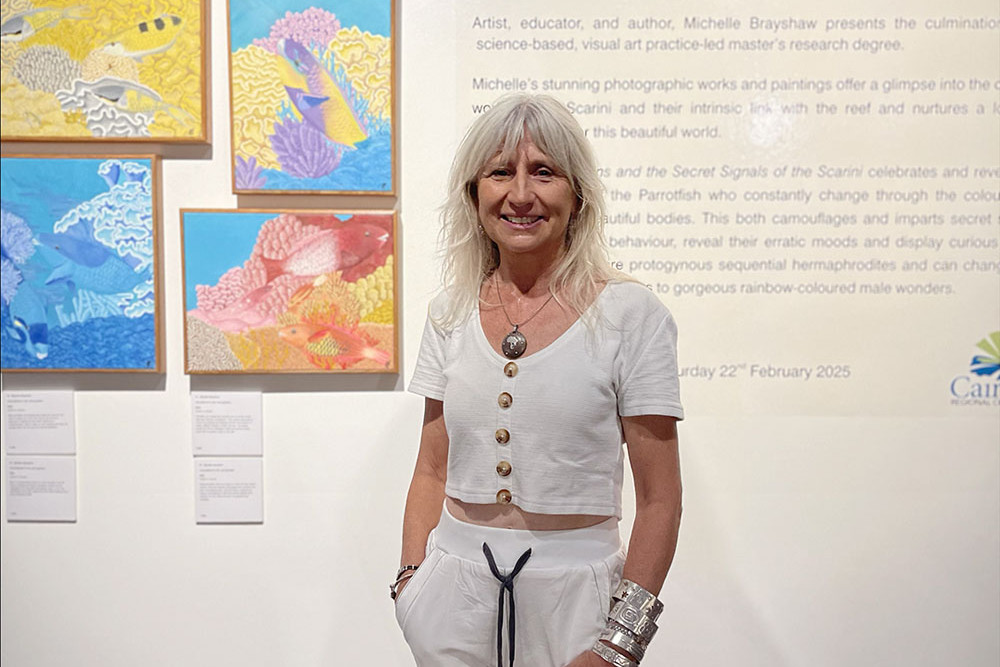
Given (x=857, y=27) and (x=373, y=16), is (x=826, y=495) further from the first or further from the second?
(x=373, y=16)

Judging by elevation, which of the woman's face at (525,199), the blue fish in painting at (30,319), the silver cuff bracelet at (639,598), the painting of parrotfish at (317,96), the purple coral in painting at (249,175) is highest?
the painting of parrotfish at (317,96)

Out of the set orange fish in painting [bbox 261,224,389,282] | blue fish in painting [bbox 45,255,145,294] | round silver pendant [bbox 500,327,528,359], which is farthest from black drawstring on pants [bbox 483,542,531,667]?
blue fish in painting [bbox 45,255,145,294]

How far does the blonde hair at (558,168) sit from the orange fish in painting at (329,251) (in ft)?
1.93

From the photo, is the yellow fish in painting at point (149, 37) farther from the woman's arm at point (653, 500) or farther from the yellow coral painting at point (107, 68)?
the woman's arm at point (653, 500)

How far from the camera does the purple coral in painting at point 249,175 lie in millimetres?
1956

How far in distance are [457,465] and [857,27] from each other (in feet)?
4.79

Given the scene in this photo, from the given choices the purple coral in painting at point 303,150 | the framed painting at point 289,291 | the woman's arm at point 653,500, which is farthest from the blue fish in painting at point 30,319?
the woman's arm at point 653,500

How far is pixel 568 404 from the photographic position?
48.5 inches

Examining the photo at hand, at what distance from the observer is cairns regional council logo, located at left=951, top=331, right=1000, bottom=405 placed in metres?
2.03

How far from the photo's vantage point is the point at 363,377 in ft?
6.67

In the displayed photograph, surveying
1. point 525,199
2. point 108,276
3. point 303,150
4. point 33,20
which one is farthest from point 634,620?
point 33,20

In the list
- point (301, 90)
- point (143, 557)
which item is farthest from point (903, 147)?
point (143, 557)

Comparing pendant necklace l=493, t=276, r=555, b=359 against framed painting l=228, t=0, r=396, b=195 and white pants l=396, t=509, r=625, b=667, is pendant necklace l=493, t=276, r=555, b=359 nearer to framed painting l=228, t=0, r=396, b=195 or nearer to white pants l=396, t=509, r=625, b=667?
white pants l=396, t=509, r=625, b=667

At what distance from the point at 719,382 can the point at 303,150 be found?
1.15 metres
